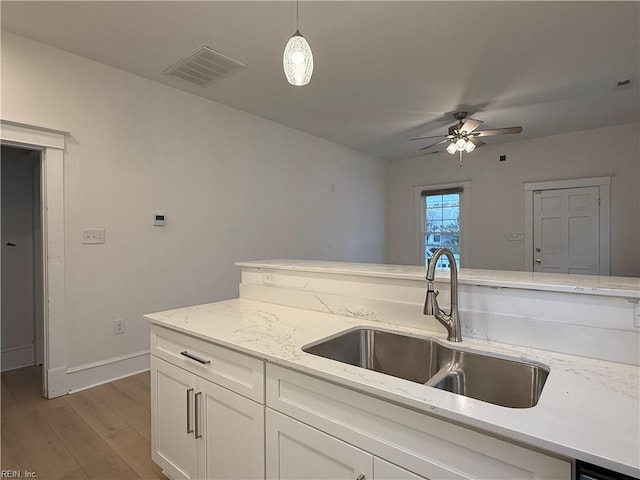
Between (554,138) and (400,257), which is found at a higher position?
(554,138)

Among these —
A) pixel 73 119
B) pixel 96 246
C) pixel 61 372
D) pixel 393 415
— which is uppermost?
pixel 73 119

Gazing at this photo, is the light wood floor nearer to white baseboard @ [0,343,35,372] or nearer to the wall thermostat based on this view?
white baseboard @ [0,343,35,372]

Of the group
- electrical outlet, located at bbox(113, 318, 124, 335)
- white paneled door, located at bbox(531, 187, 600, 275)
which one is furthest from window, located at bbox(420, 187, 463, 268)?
electrical outlet, located at bbox(113, 318, 124, 335)

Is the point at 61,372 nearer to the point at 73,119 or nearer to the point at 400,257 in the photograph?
the point at 73,119

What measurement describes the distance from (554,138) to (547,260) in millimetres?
1819

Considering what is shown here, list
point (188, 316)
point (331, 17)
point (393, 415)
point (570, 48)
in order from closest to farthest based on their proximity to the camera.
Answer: point (393, 415), point (188, 316), point (331, 17), point (570, 48)

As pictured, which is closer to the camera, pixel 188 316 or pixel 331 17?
pixel 188 316

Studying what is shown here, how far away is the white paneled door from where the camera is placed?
483 cm

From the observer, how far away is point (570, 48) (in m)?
2.66

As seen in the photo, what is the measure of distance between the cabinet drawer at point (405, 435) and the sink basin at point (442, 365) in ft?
0.68

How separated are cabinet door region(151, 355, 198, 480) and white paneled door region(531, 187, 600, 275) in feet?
17.7

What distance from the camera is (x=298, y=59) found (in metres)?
1.59

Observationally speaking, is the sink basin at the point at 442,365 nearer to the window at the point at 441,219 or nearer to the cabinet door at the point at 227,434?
the cabinet door at the point at 227,434

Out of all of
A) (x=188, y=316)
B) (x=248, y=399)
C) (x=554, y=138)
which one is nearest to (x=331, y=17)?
(x=188, y=316)
